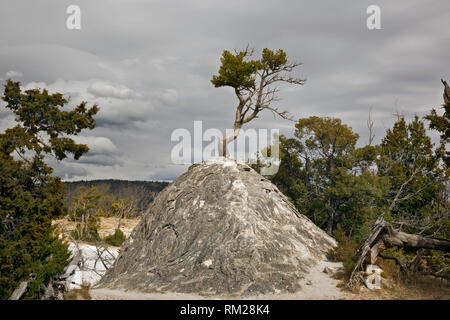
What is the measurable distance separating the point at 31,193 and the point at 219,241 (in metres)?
14.5

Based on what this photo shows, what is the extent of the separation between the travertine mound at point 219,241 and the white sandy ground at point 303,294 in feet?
1.24

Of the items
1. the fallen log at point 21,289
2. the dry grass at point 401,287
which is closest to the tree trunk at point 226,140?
the dry grass at point 401,287

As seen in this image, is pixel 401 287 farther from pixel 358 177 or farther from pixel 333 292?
pixel 358 177

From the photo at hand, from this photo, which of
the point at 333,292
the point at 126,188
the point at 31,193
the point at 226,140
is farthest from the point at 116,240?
the point at 126,188

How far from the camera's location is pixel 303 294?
13.1 metres

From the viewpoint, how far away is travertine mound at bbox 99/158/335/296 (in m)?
14.4

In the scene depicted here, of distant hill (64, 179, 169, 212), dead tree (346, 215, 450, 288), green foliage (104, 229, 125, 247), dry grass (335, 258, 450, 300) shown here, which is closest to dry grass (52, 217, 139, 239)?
green foliage (104, 229, 125, 247)

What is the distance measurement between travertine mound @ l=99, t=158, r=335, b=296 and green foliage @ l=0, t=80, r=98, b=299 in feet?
18.5

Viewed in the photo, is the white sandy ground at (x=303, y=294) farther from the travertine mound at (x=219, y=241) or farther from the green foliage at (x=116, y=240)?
the green foliage at (x=116, y=240)

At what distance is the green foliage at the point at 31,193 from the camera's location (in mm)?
19750

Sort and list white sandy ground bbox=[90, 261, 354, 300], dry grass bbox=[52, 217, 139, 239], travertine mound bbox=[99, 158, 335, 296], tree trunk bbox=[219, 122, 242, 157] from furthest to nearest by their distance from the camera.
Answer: dry grass bbox=[52, 217, 139, 239], tree trunk bbox=[219, 122, 242, 157], travertine mound bbox=[99, 158, 335, 296], white sandy ground bbox=[90, 261, 354, 300]

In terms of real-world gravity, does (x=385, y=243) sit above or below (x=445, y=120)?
below

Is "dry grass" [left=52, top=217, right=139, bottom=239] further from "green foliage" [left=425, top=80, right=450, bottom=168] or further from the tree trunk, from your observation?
"green foliage" [left=425, top=80, right=450, bottom=168]
